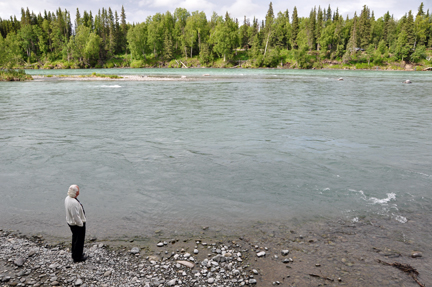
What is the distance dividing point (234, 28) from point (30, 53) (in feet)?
361

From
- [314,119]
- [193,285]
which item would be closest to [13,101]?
[314,119]

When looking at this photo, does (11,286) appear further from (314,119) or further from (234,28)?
(234,28)

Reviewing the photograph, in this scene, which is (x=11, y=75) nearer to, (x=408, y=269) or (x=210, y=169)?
(x=210, y=169)

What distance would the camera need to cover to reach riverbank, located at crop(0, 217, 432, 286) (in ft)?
21.2

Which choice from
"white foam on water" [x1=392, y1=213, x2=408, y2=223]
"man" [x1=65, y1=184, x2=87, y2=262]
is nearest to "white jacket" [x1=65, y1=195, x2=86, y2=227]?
"man" [x1=65, y1=184, x2=87, y2=262]

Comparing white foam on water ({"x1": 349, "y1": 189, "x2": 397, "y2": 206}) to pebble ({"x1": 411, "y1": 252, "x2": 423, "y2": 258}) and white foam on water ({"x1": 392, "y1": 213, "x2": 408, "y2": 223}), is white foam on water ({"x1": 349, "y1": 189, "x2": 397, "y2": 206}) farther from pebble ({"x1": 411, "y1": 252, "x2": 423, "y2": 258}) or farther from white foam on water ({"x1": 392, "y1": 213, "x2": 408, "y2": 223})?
pebble ({"x1": 411, "y1": 252, "x2": 423, "y2": 258})

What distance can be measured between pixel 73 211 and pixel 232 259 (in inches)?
150

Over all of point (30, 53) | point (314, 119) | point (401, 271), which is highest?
point (30, 53)

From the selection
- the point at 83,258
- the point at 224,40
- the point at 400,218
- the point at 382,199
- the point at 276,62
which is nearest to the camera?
the point at 83,258

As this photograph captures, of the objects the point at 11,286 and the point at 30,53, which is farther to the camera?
the point at 30,53

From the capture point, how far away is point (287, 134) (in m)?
19.5

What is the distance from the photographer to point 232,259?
7133mm

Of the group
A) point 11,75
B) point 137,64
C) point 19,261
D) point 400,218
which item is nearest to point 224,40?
point 137,64

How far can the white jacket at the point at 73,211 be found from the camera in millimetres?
6895
